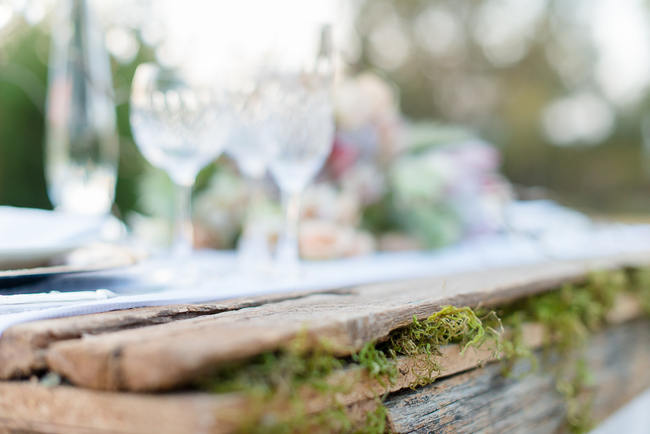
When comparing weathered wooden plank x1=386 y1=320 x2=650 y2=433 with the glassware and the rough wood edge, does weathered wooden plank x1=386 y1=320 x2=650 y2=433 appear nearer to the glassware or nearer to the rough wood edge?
the rough wood edge

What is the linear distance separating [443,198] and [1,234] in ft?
2.48

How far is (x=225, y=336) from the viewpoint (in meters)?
0.29

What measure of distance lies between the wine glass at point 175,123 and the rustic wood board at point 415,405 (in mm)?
286

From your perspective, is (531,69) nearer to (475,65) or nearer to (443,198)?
(475,65)

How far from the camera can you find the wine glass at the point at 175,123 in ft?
1.94

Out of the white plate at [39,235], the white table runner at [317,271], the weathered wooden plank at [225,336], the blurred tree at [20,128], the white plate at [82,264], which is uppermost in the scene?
the blurred tree at [20,128]

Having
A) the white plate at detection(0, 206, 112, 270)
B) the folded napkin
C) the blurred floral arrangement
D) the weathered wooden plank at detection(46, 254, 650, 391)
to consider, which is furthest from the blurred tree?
the weathered wooden plank at detection(46, 254, 650, 391)

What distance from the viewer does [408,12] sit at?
5.35m

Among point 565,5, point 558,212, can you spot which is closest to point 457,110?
point 565,5

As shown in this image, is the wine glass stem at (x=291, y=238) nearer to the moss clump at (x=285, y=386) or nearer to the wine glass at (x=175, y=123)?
the wine glass at (x=175, y=123)

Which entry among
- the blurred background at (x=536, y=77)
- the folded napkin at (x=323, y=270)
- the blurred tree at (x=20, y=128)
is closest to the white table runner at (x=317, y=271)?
the folded napkin at (x=323, y=270)

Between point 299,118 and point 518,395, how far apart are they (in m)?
0.38

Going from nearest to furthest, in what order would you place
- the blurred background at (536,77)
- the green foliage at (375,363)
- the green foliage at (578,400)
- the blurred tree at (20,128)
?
the green foliage at (375,363), the green foliage at (578,400), the blurred tree at (20,128), the blurred background at (536,77)

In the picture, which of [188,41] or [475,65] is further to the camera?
[475,65]
